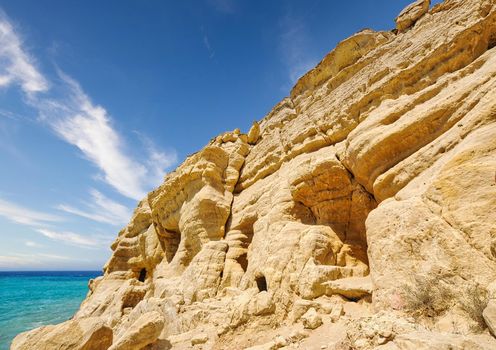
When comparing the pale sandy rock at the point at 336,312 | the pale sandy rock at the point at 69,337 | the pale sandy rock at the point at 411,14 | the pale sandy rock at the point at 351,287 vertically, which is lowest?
the pale sandy rock at the point at 69,337

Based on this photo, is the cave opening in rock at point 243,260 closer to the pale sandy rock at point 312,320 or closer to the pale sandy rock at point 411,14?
the pale sandy rock at point 312,320

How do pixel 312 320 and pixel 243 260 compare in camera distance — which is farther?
pixel 243 260

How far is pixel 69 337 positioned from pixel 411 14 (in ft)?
72.7

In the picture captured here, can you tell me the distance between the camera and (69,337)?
8992mm

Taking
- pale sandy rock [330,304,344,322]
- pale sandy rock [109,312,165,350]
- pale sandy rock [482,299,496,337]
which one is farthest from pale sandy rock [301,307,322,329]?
pale sandy rock [109,312,165,350]

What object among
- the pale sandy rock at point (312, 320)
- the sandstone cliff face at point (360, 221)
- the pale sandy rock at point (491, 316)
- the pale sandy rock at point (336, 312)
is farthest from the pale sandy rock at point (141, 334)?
the pale sandy rock at point (491, 316)

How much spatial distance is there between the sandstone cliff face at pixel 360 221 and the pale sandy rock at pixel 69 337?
0.07 meters

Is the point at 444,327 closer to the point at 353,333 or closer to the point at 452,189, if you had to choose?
the point at 353,333

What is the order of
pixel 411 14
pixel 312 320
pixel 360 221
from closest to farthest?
pixel 312 320 < pixel 360 221 < pixel 411 14

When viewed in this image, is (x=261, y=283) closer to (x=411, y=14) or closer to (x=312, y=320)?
(x=312, y=320)

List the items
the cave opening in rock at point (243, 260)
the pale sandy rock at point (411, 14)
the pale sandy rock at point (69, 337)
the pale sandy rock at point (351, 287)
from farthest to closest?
the pale sandy rock at point (411, 14) → the cave opening in rock at point (243, 260) → the pale sandy rock at point (69, 337) → the pale sandy rock at point (351, 287)

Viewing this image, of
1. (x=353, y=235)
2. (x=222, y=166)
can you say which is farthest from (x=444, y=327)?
(x=222, y=166)

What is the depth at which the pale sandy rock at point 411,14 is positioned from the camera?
16031 millimetres

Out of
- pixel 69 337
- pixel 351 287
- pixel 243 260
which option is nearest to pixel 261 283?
pixel 243 260
